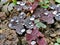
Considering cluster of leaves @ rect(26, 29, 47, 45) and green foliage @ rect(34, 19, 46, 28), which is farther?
green foliage @ rect(34, 19, 46, 28)

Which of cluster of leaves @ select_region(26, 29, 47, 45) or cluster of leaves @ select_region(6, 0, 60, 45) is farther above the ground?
cluster of leaves @ select_region(6, 0, 60, 45)

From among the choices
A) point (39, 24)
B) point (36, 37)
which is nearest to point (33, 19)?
point (39, 24)

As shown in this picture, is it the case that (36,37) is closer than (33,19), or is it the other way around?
(36,37)

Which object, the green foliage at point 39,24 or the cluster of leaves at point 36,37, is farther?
the green foliage at point 39,24

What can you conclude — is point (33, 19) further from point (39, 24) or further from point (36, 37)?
point (36, 37)

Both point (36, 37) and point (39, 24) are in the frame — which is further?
point (39, 24)

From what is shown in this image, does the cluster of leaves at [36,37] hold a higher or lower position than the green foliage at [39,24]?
lower

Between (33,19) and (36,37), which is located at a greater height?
(33,19)

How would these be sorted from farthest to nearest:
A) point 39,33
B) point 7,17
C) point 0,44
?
point 7,17 < point 39,33 < point 0,44

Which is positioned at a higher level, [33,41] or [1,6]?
[1,6]

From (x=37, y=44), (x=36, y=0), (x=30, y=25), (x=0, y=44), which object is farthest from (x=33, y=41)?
(x=36, y=0)

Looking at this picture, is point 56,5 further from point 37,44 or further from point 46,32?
point 37,44
